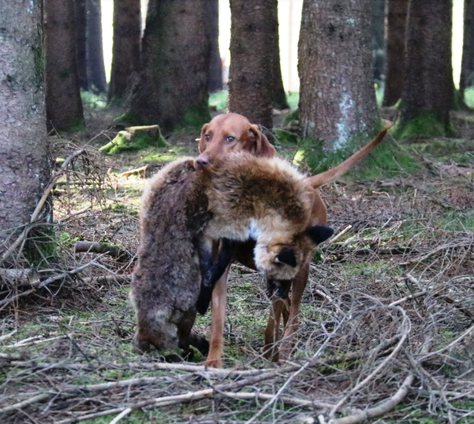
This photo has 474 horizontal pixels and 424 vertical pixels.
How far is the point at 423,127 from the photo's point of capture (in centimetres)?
1620

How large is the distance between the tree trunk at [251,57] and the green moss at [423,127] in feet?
11.3

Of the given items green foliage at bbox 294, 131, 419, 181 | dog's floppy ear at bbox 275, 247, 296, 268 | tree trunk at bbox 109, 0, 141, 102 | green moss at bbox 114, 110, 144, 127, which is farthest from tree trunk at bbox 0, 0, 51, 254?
tree trunk at bbox 109, 0, 141, 102

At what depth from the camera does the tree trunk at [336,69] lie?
11.0m

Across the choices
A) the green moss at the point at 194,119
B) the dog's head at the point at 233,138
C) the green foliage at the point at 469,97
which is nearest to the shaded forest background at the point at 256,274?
the green moss at the point at 194,119

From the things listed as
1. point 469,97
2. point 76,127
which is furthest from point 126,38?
point 469,97

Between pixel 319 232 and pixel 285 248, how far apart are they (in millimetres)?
247

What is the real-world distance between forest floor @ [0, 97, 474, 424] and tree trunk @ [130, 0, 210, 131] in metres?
7.55

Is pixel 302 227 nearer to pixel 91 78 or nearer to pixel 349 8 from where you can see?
pixel 349 8

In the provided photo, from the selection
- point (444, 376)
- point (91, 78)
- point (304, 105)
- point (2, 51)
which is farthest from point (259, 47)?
point (91, 78)

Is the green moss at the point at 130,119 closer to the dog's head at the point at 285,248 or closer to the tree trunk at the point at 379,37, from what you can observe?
the dog's head at the point at 285,248

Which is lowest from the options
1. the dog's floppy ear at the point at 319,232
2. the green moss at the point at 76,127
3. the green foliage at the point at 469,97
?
the green foliage at the point at 469,97

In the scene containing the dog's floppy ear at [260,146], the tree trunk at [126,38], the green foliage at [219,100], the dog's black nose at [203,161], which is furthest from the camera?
the green foliage at [219,100]

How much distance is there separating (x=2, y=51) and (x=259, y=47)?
8452 mm

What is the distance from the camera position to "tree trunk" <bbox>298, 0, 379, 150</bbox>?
11031mm
